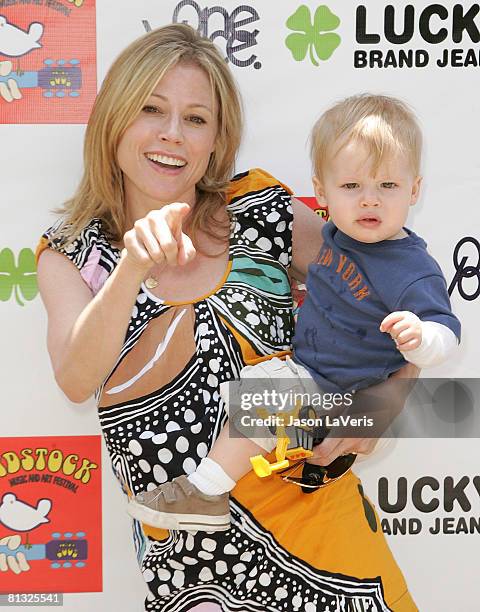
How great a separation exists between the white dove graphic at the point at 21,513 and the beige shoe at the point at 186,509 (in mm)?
636

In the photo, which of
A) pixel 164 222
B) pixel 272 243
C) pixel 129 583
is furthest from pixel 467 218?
pixel 129 583

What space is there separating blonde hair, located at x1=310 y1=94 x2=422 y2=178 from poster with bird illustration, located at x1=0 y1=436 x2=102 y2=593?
0.94m

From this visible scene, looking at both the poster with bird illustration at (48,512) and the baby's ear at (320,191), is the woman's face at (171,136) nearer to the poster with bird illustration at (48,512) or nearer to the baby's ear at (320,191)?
the baby's ear at (320,191)

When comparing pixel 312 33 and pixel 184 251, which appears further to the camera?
pixel 312 33

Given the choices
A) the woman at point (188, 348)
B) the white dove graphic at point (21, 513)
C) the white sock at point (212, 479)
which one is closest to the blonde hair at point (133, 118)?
the woman at point (188, 348)

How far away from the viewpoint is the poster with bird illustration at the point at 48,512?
77.5 inches

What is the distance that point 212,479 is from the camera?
55.0 inches

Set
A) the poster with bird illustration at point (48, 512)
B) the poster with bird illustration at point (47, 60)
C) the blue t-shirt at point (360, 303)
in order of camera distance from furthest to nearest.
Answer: the poster with bird illustration at point (48, 512), the poster with bird illustration at point (47, 60), the blue t-shirt at point (360, 303)

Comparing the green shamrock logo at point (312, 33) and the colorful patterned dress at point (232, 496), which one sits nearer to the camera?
the colorful patterned dress at point (232, 496)

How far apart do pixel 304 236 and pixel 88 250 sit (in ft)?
1.39

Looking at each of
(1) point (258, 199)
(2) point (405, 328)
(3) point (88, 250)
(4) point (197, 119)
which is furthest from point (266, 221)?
(2) point (405, 328)

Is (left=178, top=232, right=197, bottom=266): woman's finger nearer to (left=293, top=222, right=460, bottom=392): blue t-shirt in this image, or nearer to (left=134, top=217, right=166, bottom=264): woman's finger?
(left=134, top=217, right=166, bottom=264): woman's finger

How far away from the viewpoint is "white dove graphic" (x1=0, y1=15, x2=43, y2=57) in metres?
1.86

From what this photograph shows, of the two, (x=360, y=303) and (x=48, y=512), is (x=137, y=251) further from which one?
(x=48, y=512)
